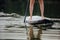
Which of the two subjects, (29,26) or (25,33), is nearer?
(25,33)

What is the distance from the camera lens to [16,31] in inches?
85.4

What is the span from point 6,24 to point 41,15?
358 mm

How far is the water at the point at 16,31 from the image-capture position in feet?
6.52

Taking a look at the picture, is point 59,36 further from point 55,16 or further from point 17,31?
point 55,16

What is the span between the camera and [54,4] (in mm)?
2922

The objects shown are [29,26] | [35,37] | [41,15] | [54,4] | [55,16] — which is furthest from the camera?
[54,4]

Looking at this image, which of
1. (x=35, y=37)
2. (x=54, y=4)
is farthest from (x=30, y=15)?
(x=54, y=4)

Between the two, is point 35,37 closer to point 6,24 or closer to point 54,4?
point 6,24

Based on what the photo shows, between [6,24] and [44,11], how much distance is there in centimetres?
42

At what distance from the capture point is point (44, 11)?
246 cm

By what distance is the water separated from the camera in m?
1.99

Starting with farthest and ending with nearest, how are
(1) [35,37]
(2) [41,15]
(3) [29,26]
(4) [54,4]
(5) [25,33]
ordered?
(4) [54,4]
(2) [41,15]
(3) [29,26]
(5) [25,33]
(1) [35,37]

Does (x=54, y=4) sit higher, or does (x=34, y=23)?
(x=54, y=4)

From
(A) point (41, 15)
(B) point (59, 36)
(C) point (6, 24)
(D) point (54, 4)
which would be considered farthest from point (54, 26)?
(D) point (54, 4)
